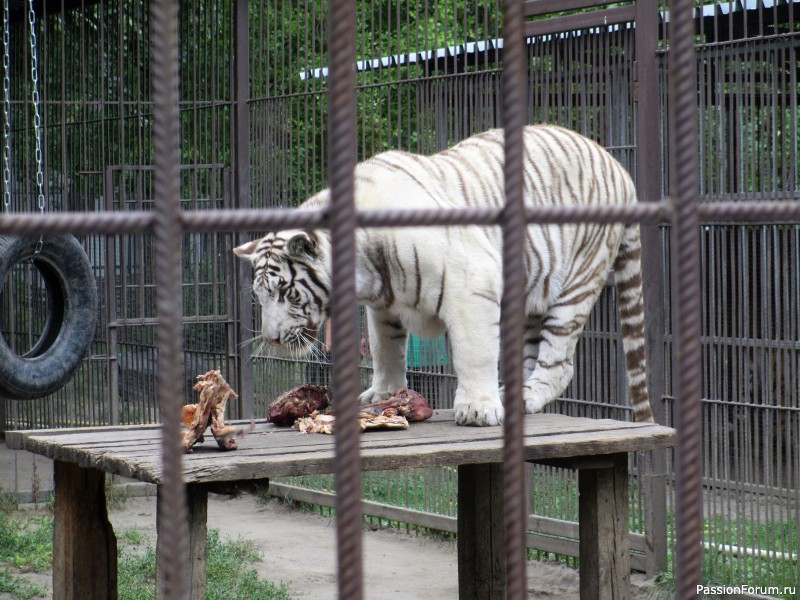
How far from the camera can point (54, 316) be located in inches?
212

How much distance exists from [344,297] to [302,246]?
2544 millimetres

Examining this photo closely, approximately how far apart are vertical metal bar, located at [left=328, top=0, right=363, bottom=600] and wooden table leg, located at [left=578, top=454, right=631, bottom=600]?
8.77 feet

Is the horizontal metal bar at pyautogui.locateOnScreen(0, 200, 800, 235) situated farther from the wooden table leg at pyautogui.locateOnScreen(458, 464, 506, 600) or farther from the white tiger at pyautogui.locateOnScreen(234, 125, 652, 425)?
the wooden table leg at pyautogui.locateOnScreen(458, 464, 506, 600)

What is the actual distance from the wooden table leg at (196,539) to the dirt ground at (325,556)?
2256 millimetres

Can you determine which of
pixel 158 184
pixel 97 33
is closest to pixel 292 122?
pixel 97 33

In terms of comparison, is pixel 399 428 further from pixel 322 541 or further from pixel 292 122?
pixel 292 122

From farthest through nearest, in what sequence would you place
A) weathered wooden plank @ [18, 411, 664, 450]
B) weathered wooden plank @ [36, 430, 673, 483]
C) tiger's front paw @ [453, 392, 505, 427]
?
tiger's front paw @ [453, 392, 505, 427] < weathered wooden plank @ [18, 411, 664, 450] < weathered wooden plank @ [36, 430, 673, 483]

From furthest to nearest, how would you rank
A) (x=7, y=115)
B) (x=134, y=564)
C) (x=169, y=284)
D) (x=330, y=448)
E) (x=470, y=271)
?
(x=7, y=115) < (x=134, y=564) < (x=470, y=271) < (x=330, y=448) < (x=169, y=284)

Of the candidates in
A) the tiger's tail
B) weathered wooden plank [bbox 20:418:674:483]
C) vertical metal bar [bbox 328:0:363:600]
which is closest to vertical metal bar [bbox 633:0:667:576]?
the tiger's tail

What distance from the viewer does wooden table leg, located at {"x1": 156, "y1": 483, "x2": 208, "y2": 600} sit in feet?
10.1

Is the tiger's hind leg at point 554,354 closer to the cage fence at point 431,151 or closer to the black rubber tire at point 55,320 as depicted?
the cage fence at point 431,151

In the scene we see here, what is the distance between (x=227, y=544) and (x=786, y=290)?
129 inches

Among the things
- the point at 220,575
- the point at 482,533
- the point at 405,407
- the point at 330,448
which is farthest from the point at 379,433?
the point at 220,575

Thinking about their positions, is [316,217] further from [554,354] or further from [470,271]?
[554,354]
